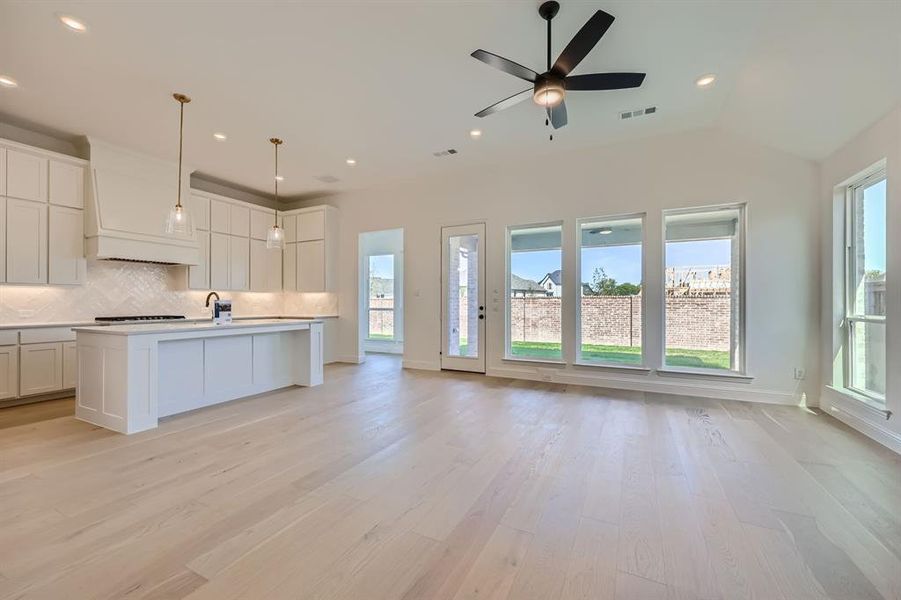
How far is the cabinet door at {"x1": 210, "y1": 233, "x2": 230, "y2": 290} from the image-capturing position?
6.05m

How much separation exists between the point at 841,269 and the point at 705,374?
1.67 m

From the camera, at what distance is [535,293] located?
18.0 feet

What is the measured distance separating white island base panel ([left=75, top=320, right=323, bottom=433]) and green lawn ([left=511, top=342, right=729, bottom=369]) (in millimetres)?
3083

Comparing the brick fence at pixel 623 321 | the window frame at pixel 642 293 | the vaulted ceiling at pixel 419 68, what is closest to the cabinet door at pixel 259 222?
the vaulted ceiling at pixel 419 68

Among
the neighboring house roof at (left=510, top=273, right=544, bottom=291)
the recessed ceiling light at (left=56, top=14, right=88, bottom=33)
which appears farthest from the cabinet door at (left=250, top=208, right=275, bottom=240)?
the neighboring house roof at (left=510, top=273, right=544, bottom=291)

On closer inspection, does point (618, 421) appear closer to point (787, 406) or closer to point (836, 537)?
point (836, 537)

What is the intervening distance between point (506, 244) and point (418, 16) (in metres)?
3.38

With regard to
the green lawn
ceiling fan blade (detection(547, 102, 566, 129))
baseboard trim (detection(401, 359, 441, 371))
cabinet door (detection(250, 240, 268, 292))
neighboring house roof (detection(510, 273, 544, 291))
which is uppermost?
ceiling fan blade (detection(547, 102, 566, 129))

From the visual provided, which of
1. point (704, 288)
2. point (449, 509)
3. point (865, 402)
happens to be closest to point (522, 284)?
point (704, 288)

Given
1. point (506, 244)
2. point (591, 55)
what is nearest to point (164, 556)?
point (591, 55)

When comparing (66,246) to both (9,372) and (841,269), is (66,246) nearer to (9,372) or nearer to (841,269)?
(9,372)

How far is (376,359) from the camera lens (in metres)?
7.48

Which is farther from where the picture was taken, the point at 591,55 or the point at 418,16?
the point at 591,55

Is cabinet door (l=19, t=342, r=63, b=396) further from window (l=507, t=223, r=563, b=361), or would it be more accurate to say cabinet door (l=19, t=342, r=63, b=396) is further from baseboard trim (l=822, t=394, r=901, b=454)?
baseboard trim (l=822, t=394, r=901, b=454)
